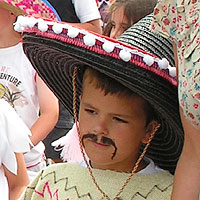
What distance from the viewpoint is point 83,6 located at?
8.29ft

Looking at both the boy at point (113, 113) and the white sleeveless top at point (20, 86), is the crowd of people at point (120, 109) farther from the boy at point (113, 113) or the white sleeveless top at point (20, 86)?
the white sleeveless top at point (20, 86)

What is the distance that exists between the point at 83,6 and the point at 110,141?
142cm

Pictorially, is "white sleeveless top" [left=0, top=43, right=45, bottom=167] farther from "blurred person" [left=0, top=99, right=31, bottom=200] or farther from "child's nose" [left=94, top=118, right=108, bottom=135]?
"child's nose" [left=94, top=118, right=108, bottom=135]

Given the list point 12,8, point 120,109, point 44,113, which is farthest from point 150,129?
point 12,8

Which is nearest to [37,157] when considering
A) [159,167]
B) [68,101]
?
[68,101]

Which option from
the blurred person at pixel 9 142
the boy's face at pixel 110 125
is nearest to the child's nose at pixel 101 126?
the boy's face at pixel 110 125

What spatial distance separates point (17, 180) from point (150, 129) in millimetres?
522

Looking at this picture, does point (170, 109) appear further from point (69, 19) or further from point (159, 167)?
point (69, 19)

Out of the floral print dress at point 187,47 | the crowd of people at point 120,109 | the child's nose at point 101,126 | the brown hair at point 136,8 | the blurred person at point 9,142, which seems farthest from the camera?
the brown hair at point 136,8

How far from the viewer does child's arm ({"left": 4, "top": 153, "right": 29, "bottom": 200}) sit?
1.60 metres

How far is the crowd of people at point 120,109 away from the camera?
992 millimetres

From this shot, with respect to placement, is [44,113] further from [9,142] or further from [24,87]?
[9,142]

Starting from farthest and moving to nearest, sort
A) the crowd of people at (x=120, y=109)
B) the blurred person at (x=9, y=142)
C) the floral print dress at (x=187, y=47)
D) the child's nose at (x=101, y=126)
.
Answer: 1. the blurred person at (x=9, y=142)
2. the child's nose at (x=101, y=126)
3. the crowd of people at (x=120, y=109)
4. the floral print dress at (x=187, y=47)

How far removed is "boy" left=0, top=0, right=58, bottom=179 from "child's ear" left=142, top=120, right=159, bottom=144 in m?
0.83
